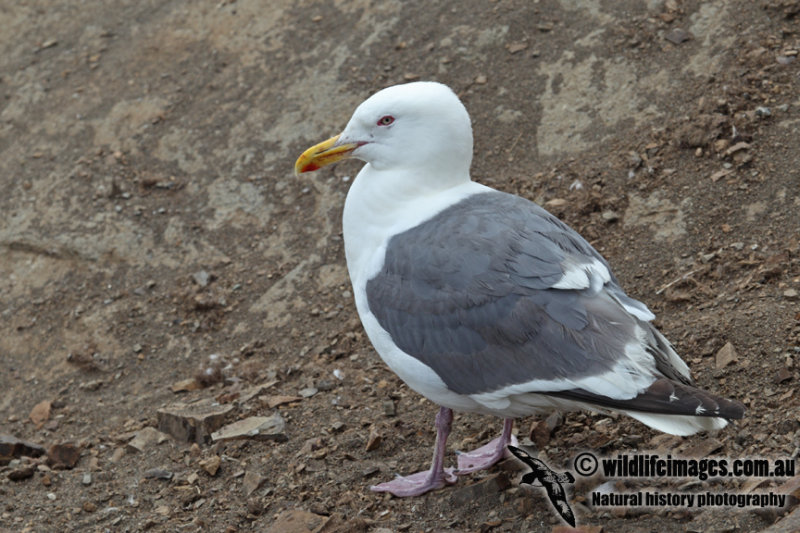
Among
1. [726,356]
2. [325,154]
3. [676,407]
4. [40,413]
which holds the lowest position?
[40,413]

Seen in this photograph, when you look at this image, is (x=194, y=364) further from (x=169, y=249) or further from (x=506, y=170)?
(x=506, y=170)

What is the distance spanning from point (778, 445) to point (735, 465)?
0.23 m

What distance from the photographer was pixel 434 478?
5.11m

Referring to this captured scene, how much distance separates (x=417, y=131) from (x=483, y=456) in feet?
6.01

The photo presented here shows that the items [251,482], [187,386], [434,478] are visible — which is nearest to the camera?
[434,478]

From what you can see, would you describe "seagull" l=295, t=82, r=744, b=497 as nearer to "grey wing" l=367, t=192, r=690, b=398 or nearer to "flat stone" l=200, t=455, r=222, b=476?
"grey wing" l=367, t=192, r=690, b=398

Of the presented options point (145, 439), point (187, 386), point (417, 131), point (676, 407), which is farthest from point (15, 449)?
point (676, 407)

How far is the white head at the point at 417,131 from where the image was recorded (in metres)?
5.18

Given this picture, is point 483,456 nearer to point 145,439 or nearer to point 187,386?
point 145,439

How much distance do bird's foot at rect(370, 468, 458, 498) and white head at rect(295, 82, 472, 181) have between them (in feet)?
5.38

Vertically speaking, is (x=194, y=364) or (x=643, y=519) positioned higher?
(x=643, y=519)

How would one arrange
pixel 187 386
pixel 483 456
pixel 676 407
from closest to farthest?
pixel 676 407 → pixel 483 456 → pixel 187 386

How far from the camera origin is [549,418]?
18.1 ft

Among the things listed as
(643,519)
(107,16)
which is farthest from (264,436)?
(107,16)
